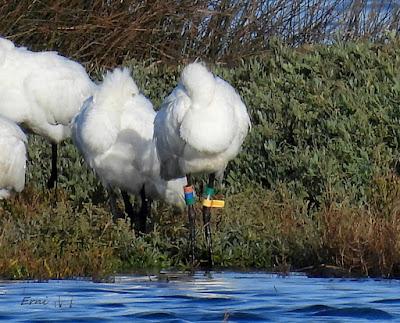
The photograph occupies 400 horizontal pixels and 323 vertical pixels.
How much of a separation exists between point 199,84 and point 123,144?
1.67m

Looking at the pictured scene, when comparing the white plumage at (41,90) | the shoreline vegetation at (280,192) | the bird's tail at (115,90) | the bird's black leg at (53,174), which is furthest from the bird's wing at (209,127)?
the white plumage at (41,90)

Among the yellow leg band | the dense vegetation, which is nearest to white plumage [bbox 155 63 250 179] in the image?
the yellow leg band

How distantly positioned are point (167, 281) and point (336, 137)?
12.2 ft

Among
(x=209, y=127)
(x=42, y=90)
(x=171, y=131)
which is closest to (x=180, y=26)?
(x=42, y=90)

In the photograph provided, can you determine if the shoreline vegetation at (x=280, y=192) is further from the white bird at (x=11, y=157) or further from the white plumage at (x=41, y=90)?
the white plumage at (x=41, y=90)

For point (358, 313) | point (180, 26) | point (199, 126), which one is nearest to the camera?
point (358, 313)

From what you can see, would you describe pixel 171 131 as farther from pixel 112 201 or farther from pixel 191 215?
pixel 112 201

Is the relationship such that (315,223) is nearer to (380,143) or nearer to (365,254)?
(365,254)

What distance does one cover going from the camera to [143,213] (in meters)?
12.1

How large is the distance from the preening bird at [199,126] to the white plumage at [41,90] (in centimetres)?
264

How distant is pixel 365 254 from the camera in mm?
9961

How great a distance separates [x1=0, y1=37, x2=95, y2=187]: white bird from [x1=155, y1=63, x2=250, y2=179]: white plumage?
2.50 metres

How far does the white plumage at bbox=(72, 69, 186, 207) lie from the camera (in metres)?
12.0

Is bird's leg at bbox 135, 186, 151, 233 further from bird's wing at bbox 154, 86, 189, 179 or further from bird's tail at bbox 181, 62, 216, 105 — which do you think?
bird's tail at bbox 181, 62, 216, 105
